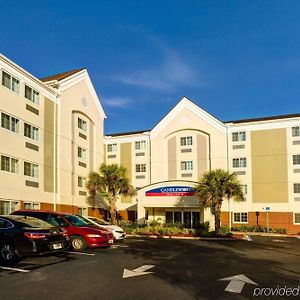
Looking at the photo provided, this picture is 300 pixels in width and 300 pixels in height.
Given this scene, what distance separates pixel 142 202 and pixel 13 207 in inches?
581

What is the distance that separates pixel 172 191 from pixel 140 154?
26.6 ft

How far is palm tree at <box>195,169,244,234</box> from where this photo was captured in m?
31.0

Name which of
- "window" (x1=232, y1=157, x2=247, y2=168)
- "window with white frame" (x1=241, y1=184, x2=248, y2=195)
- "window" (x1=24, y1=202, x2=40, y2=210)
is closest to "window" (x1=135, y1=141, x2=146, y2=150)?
"window" (x1=232, y1=157, x2=247, y2=168)

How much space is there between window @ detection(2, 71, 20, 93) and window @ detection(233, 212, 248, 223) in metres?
23.6

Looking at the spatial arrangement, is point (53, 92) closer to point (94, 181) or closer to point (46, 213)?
point (94, 181)

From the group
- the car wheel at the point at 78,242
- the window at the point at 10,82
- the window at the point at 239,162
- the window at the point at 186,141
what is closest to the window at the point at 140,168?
the window at the point at 186,141

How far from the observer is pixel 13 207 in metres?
27.1

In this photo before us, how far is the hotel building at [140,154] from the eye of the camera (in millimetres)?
28172

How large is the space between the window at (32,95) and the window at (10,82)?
105cm

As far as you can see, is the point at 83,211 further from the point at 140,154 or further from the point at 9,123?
the point at 9,123

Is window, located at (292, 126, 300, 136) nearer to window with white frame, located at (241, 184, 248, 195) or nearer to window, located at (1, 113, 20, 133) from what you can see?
window with white frame, located at (241, 184, 248, 195)

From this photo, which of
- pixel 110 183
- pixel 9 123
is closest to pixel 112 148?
pixel 110 183

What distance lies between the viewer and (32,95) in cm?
2994

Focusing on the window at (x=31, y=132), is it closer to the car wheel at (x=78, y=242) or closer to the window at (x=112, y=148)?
the car wheel at (x=78, y=242)
